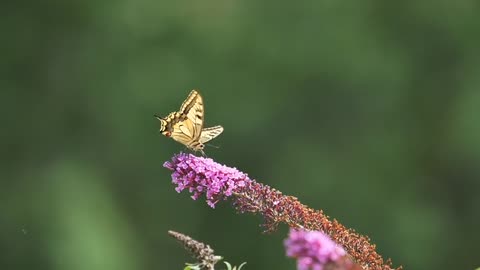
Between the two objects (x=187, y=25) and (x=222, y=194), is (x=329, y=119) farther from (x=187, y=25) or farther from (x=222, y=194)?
(x=222, y=194)

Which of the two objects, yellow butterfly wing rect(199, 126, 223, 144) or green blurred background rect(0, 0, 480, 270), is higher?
green blurred background rect(0, 0, 480, 270)

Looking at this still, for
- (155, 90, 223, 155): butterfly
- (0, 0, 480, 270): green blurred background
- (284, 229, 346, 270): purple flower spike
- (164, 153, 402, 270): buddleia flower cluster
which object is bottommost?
(284, 229, 346, 270): purple flower spike

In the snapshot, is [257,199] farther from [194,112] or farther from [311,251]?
[311,251]

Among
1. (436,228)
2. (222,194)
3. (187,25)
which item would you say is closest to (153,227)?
(187,25)

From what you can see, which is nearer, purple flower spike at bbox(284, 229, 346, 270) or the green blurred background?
purple flower spike at bbox(284, 229, 346, 270)

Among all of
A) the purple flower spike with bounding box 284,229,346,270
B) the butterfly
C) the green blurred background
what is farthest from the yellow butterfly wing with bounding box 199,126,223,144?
the green blurred background

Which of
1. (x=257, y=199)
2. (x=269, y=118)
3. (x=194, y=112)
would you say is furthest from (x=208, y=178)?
(x=269, y=118)

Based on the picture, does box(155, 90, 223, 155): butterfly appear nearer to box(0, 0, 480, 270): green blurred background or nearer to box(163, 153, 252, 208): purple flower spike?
box(163, 153, 252, 208): purple flower spike
